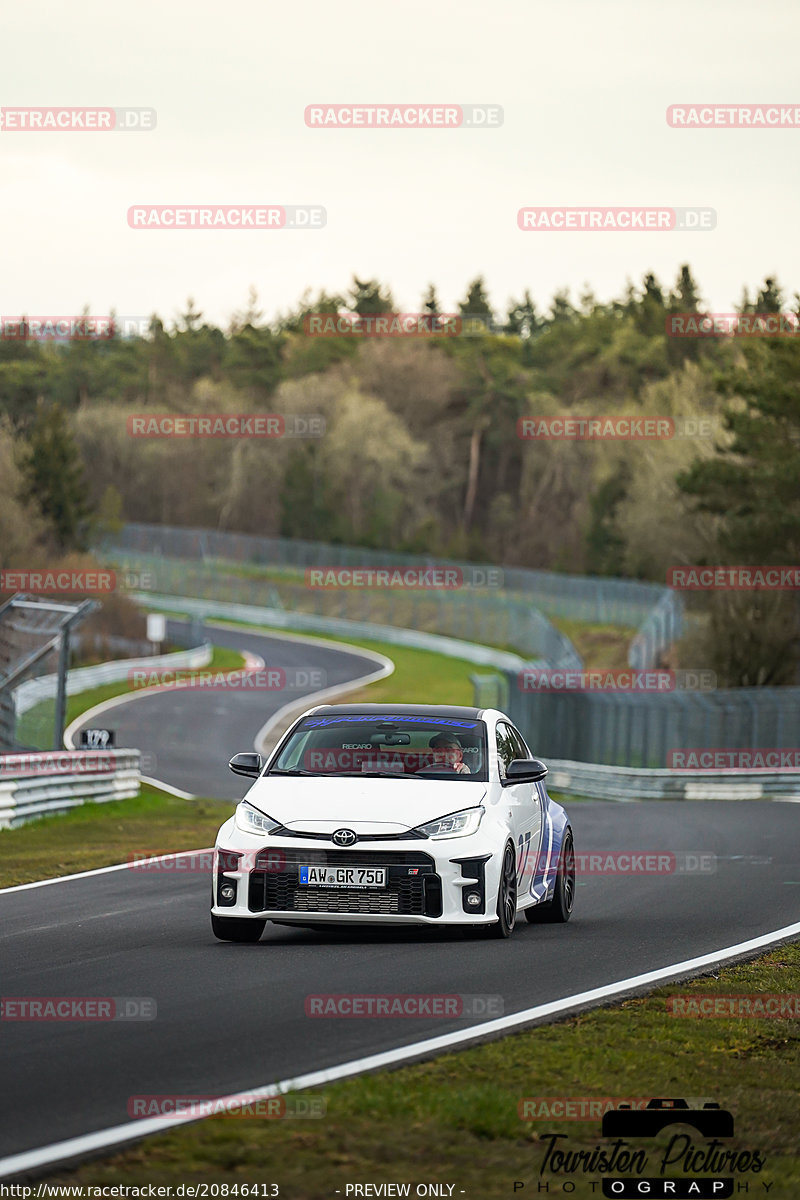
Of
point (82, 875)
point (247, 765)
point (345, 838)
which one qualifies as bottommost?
point (82, 875)

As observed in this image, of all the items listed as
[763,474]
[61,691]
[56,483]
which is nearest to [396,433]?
[56,483]

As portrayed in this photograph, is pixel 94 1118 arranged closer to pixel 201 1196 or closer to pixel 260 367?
pixel 201 1196

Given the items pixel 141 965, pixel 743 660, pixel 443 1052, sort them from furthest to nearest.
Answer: pixel 743 660 < pixel 141 965 < pixel 443 1052

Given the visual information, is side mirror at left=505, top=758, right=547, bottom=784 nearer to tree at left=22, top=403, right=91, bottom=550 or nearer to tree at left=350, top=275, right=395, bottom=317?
tree at left=22, top=403, right=91, bottom=550

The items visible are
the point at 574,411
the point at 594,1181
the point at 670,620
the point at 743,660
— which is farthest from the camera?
the point at 574,411

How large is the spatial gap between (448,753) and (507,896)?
3.48ft

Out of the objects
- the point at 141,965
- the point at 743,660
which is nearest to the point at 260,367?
the point at 743,660

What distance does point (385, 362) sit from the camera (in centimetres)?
13075

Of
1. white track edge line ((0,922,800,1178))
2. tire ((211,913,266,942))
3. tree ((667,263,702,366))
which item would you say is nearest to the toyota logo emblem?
tire ((211,913,266,942))

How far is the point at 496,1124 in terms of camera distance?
20.8 feet

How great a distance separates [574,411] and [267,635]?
4509 centimetres

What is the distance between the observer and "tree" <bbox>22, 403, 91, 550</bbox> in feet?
256

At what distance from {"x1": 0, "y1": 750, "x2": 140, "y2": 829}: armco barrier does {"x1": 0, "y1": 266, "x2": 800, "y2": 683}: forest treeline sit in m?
47.4

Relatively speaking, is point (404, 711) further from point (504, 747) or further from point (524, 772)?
point (524, 772)
